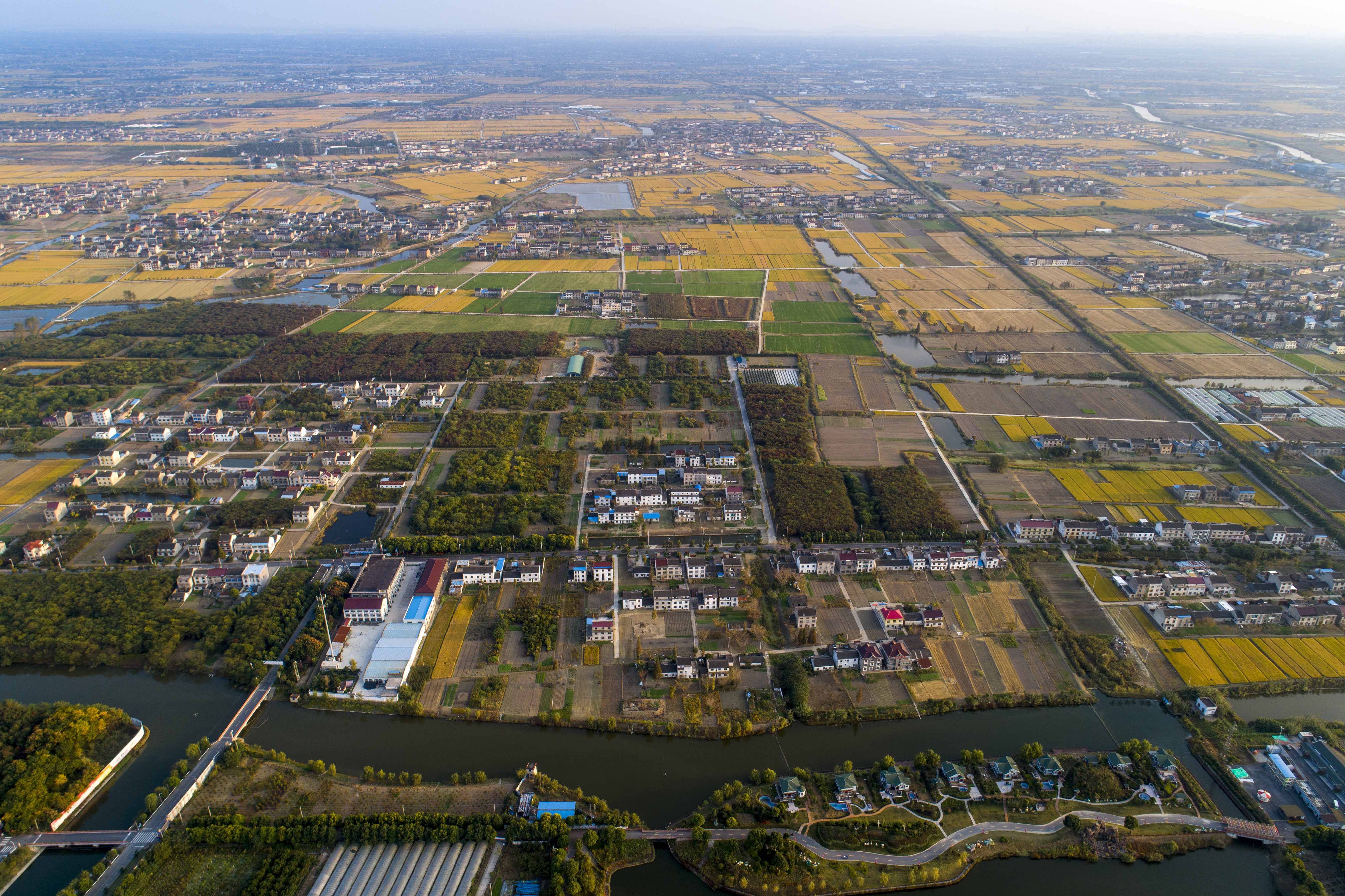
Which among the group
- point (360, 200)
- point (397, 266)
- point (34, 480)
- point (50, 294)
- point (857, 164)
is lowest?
point (34, 480)

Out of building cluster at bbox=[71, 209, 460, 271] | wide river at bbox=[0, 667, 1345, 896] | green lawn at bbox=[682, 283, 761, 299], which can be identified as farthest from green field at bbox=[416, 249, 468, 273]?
wide river at bbox=[0, 667, 1345, 896]

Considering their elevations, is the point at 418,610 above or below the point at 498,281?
below

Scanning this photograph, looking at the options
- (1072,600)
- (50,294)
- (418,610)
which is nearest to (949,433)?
(1072,600)

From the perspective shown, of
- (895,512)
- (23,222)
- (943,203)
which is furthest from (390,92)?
(895,512)

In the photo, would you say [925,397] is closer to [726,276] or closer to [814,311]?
[814,311]

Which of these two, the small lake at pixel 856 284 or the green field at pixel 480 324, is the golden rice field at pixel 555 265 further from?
the small lake at pixel 856 284

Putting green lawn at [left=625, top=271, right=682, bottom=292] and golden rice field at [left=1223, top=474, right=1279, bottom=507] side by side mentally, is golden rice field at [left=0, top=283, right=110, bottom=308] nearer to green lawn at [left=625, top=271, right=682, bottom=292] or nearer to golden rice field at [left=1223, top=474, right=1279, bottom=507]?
green lawn at [left=625, top=271, right=682, bottom=292]
